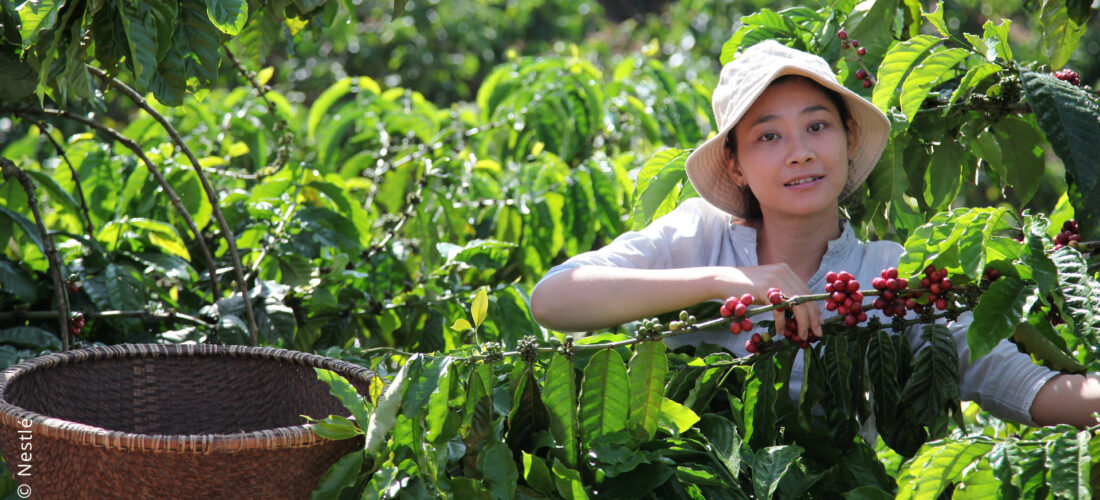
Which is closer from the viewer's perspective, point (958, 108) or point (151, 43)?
point (151, 43)

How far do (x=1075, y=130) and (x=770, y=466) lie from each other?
57 cm

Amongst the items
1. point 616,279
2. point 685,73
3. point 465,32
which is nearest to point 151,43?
point 616,279

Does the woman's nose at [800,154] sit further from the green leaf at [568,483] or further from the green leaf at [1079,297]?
the green leaf at [568,483]

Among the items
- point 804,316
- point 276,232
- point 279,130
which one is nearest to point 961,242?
point 804,316

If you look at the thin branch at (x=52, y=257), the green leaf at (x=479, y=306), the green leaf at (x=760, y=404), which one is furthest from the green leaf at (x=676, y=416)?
the thin branch at (x=52, y=257)

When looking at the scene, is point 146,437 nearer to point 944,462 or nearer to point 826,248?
point 944,462

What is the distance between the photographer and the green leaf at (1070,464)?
37.3 inches

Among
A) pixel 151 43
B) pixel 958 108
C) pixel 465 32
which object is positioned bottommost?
pixel 465 32

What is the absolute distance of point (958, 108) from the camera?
5.17ft

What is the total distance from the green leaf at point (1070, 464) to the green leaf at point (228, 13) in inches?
41.9

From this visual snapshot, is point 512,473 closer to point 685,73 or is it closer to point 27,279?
point 27,279

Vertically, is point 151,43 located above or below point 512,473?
above

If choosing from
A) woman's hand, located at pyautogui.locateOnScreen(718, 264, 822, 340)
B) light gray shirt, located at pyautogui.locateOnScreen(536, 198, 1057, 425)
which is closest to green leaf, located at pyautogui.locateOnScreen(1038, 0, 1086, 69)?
light gray shirt, located at pyautogui.locateOnScreen(536, 198, 1057, 425)

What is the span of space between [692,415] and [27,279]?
50.4 inches
